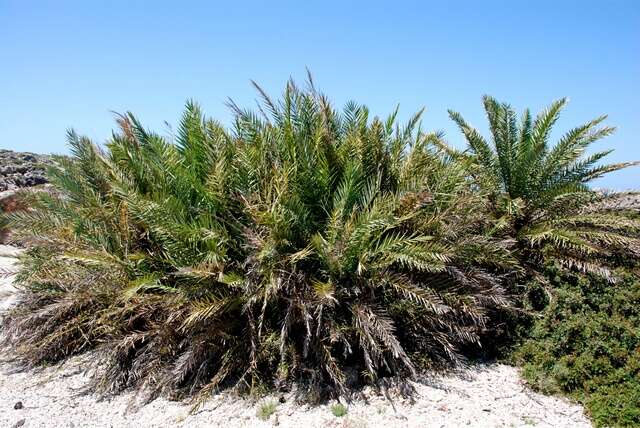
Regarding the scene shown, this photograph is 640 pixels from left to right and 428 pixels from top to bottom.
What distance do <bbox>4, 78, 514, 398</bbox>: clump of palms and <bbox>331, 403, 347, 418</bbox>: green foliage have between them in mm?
173

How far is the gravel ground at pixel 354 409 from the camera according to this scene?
388 centimetres

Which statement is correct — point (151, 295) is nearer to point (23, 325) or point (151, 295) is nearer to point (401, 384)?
point (23, 325)

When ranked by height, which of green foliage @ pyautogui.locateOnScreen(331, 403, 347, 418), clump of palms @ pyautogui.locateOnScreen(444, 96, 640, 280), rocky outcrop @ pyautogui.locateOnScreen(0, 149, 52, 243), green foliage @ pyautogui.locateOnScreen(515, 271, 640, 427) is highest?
rocky outcrop @ pyautogui.locateOnScreen(0, 149, 52, 243)

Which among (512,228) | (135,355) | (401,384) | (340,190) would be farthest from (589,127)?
(135,355)

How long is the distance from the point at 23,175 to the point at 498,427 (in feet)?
59.5

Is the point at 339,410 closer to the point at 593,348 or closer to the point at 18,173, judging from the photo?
the point at 593,348

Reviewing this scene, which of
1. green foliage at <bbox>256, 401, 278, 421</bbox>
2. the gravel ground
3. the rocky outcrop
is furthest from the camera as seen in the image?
the rocky outcrop

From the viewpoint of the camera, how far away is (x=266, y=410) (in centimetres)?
405

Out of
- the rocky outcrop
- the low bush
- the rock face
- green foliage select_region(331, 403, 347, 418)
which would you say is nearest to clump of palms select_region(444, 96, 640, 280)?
the low bush

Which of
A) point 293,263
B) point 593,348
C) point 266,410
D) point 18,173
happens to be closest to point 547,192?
point 593,348

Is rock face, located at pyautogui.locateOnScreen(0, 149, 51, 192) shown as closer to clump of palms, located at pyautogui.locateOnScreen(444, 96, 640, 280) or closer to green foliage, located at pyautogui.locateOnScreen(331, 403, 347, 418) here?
clump of palms, located at pyautogui.locateOnScreen(444, 96, 640, 280)

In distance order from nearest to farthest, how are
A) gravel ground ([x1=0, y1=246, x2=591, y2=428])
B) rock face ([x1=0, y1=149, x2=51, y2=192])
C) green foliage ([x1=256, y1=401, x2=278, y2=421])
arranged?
gravel ground ([x1=0, y1=246, x2=591, y2=428]) → green foliage ([x1=256, y1=401, x2=278, y2=421]) → rock face ([x1=0, y1=149, x2=51, y2=192])

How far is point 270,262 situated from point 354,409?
52.8 inches

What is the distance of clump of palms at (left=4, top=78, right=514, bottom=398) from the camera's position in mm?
4332
